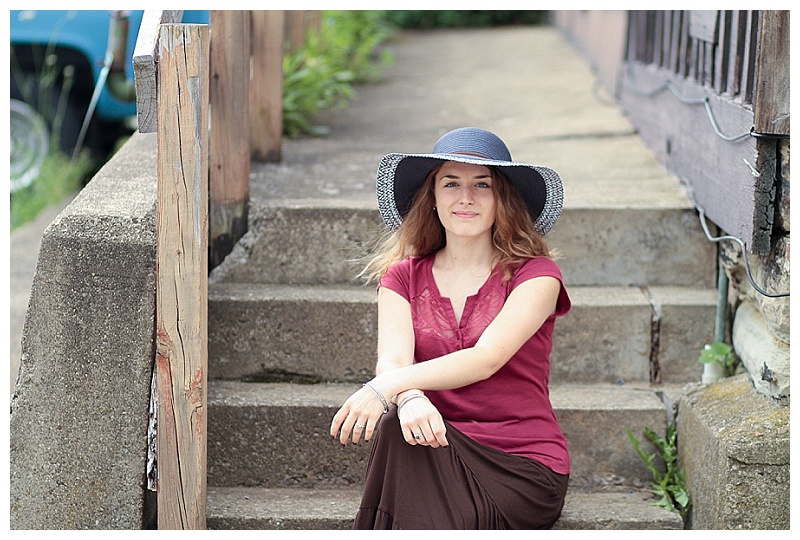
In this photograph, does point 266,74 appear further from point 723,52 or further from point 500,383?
point 500,383

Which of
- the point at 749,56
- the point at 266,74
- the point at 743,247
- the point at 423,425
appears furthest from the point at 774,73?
the point at 266,74

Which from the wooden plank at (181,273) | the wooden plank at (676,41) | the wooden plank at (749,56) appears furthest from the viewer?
the wooden plank at (676,41)

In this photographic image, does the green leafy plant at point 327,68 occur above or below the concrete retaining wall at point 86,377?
above

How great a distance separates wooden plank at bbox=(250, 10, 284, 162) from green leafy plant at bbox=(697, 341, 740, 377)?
1934 mm

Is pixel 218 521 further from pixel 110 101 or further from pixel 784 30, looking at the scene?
pixel 110 101

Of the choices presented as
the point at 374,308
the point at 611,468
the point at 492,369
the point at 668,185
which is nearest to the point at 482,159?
the point at 492,369

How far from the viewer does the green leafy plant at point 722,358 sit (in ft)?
9.50

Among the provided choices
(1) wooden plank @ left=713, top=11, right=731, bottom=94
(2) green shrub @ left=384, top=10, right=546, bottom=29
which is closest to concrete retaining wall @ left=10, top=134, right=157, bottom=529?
(1) wooden plank @ left=713, top=11, right=731, bottom=94

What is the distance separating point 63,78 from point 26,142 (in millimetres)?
530

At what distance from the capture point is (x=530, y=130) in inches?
185

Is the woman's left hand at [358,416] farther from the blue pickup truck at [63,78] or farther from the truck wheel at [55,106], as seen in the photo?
the truck wheel at [55,106]

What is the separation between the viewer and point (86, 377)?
8.33ft

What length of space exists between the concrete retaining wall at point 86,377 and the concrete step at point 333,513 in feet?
0.86

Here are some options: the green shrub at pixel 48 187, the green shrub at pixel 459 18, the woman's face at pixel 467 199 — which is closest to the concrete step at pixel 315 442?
the woman's face at pixel 467 199
